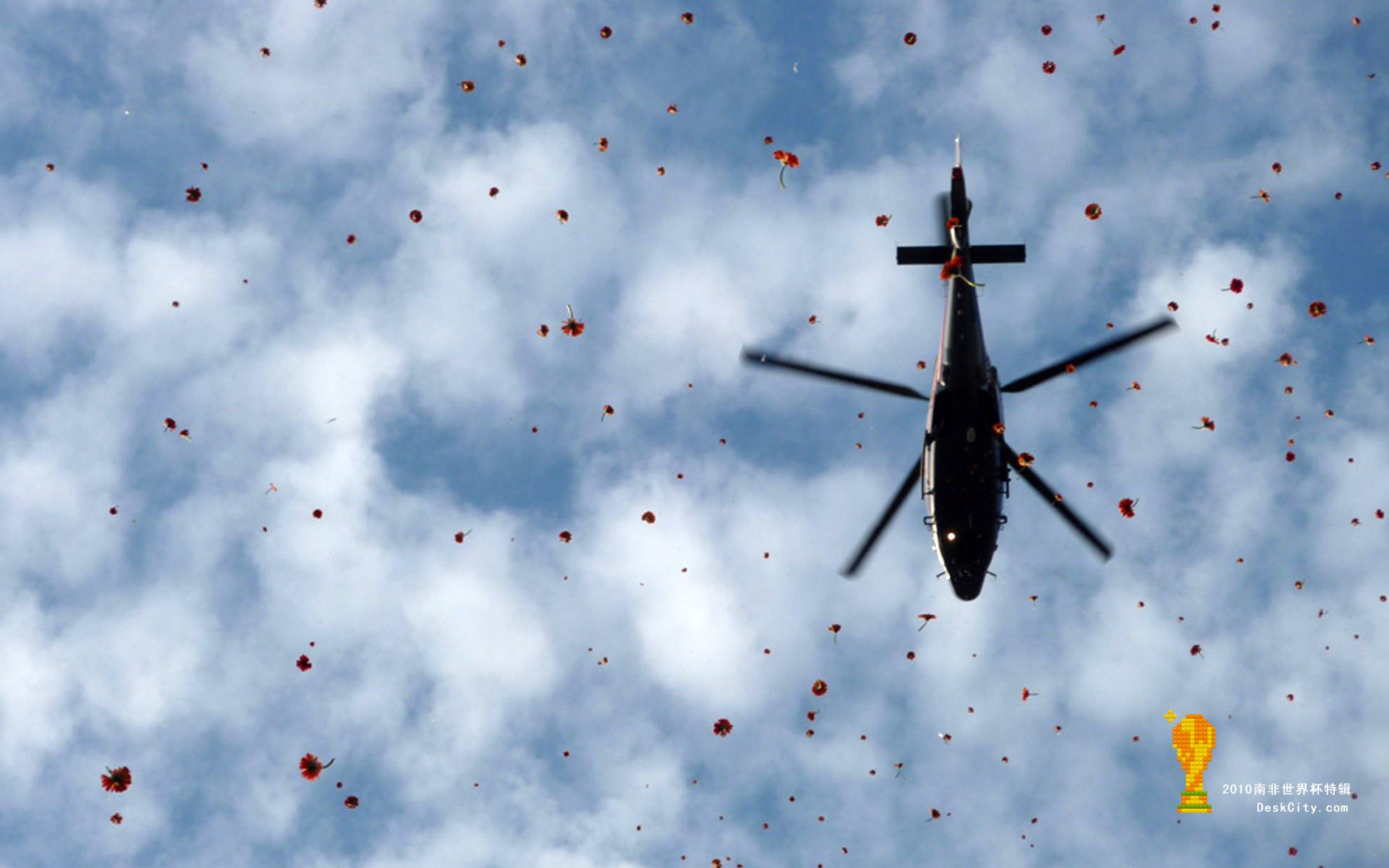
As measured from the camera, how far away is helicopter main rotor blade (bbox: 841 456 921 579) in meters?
22.6

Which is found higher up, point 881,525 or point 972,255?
point 972,255

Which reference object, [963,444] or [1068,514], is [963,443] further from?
[1068,514]

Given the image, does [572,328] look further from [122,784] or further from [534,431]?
[122,784]

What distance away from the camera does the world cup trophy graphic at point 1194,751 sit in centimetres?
2894

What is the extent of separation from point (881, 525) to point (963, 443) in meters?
2.93

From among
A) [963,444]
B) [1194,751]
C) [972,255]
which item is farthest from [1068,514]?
[1194,751]

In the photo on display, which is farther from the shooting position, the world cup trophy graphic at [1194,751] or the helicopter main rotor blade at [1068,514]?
the world cup trophy graphic at [1194,751]

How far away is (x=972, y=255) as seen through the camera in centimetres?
2362

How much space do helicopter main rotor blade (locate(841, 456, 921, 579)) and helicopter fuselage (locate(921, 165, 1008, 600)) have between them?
92 centimetres

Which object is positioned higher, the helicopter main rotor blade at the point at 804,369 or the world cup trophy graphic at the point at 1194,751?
the helicopter main rotor blade at the point at 804,369

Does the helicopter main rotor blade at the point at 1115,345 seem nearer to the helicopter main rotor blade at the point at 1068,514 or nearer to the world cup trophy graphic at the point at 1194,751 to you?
the helicopter main rotor blade at the point at 1068,514

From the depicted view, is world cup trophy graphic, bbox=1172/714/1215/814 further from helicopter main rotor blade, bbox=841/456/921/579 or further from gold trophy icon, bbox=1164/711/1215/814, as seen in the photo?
helicopter main rotor blade, bbox=841/456/921/579

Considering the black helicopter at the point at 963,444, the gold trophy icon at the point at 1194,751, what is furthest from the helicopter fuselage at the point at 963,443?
the gold trophy icon at the point at 1194,751

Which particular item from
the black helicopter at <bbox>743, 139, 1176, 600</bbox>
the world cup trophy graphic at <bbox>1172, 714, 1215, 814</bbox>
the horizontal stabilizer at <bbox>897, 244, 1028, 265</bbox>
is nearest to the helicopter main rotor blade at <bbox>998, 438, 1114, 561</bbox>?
the black helicopter at <bbox>743, 139, 1176, 600</bbox>
